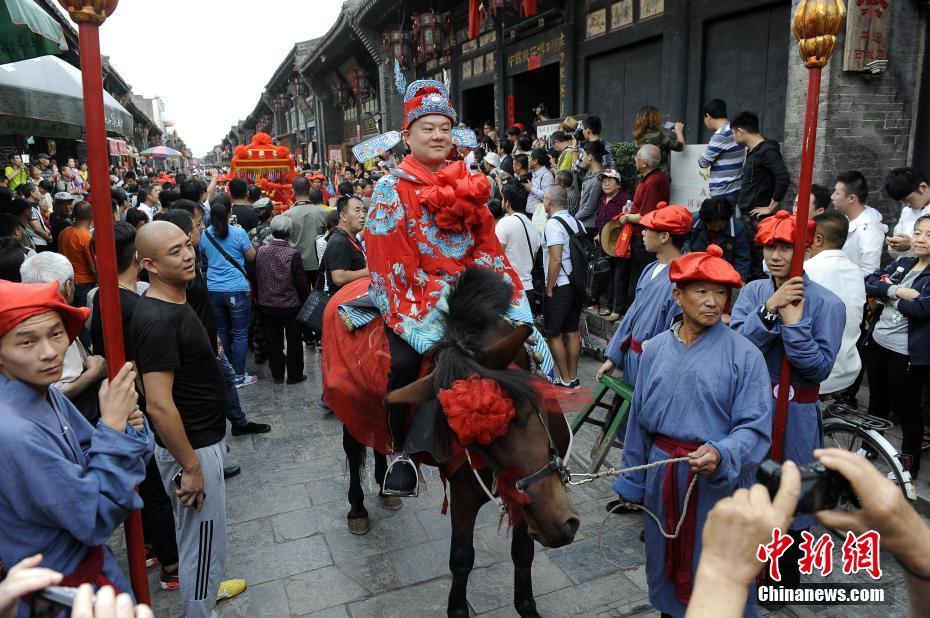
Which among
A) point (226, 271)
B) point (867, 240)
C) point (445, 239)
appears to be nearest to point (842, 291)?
point (867, 240)

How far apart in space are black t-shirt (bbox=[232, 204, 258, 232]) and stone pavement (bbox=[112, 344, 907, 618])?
4003 mm

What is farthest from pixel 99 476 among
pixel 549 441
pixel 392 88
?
pixel 392 88

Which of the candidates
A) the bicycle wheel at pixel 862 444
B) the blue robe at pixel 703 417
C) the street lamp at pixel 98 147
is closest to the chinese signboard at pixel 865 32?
the bicycle wheel at pixel 862 444

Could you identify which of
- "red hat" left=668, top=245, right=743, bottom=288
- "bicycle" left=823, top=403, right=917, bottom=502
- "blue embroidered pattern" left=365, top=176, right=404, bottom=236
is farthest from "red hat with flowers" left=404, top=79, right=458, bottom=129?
"bicycle" left=823, top=403, right=917, bottom=502

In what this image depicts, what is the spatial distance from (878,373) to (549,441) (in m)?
3.95

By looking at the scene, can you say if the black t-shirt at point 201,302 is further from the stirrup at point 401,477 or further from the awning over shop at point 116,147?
the awning over shop at point 116,147

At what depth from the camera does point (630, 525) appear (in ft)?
14.1

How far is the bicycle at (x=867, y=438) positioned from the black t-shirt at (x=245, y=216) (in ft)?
22.9

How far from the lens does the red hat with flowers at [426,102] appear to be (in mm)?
3650

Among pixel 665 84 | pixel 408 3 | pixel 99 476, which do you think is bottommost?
pixel 99 476

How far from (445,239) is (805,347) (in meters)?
1.93

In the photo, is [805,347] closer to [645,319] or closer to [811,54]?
[645,319]

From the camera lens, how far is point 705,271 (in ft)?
8.89

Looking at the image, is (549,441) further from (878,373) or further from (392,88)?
(392,88)
